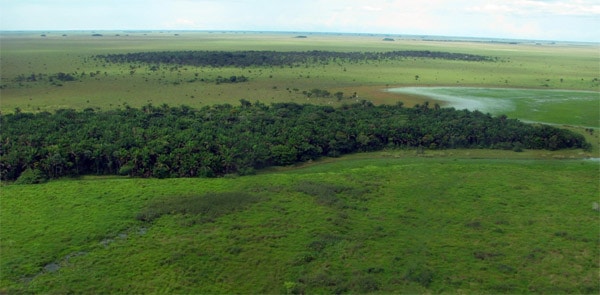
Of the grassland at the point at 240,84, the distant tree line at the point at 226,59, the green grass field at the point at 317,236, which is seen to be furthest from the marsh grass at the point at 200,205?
the distant tree line at the point at 226,59

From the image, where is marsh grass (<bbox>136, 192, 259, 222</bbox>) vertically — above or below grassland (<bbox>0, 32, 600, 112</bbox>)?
below

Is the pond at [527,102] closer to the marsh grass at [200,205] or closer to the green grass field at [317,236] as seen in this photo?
the green grass field at [317,236]

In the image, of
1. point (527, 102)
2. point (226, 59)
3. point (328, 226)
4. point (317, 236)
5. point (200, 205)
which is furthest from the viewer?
point (226, 59)

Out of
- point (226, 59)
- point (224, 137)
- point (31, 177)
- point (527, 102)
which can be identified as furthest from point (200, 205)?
point (226, 59)

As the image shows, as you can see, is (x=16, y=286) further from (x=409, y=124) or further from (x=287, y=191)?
(x=409, y=124)

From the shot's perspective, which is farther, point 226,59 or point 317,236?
point 226,59

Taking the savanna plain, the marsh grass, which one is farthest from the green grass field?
the marsh grass

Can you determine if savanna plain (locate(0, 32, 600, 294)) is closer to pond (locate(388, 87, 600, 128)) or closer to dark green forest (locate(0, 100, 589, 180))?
dark green forest (locate(0, 100, 589, 180))

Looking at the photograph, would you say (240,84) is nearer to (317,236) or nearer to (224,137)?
(224,137)
